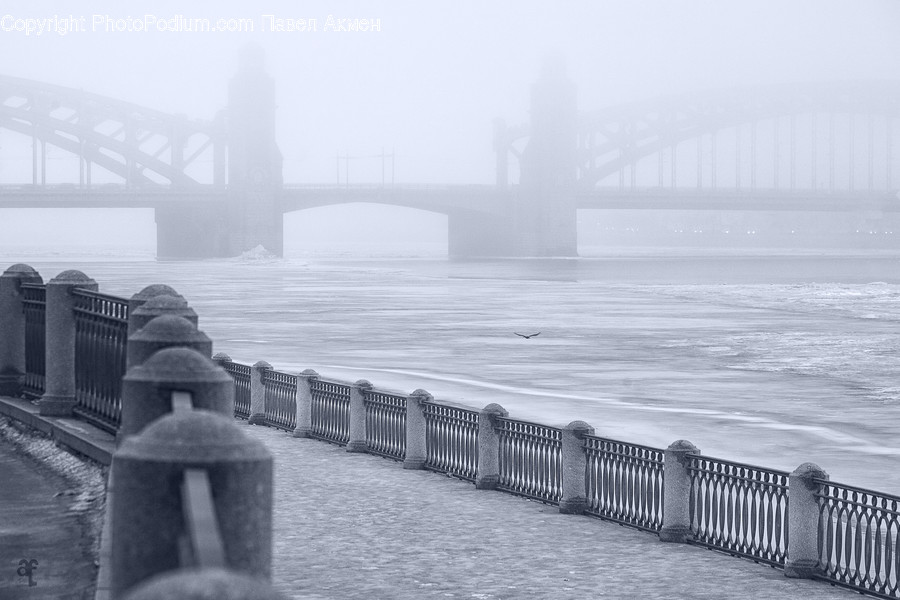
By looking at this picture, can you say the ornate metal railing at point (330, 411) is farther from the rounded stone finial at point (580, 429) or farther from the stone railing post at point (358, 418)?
the rounded stone finial at point (580, 429)

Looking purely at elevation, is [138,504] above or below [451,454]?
above

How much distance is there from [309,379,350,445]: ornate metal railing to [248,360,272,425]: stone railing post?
140cm

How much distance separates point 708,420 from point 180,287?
58.2 meters

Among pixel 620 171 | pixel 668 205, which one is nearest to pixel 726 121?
pixel 620 171

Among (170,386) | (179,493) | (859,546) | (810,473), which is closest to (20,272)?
(810,473)

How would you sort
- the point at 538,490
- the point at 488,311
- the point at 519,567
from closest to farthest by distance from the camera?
the point at 519,567 < the point at 538,490 < the point at 488,311

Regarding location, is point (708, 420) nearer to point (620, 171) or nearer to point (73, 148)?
point (73, 148)

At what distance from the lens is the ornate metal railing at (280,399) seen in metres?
19.8

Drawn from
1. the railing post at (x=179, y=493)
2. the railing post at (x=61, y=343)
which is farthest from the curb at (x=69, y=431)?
the railing post at (x=179, y=493)

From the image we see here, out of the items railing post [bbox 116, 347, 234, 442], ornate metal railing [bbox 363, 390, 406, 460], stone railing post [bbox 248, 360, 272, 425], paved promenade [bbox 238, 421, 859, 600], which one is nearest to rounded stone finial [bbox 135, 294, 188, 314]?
paved promenade [bbox 238, 421, 859, 600]

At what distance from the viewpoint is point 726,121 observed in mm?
171750

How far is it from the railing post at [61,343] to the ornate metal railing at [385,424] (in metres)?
5.06

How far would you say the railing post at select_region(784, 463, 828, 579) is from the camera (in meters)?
11.2

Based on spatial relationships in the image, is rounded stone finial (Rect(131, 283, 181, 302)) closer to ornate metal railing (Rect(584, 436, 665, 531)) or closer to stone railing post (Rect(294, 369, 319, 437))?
ornate metal railing (Rect(584, 436, 665, 531))
